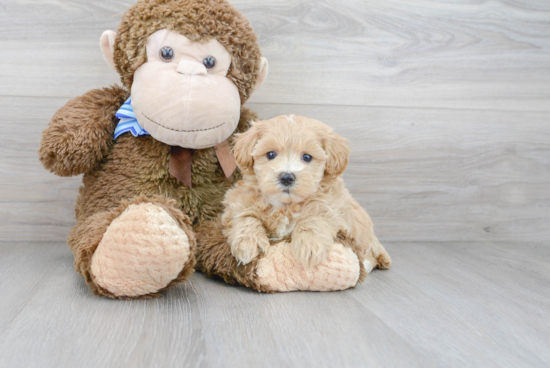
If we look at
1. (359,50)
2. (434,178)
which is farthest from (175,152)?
(434,178)

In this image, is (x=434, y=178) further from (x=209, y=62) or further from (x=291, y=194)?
(x=209, y=62)

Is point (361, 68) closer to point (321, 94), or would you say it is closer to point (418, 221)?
point (321, 94)

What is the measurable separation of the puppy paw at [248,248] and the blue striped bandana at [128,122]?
→ 36cm

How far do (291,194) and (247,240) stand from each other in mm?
132

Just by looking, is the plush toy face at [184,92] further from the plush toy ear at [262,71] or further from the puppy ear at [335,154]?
the puppy ear at [335,154]

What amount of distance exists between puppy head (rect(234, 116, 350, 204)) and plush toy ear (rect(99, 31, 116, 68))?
1.26 ft

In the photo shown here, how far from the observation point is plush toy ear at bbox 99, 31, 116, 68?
3.44ft

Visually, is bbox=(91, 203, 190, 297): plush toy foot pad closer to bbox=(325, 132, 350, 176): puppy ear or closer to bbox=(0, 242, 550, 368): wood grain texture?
bbox=(0, 242, 550, 368): wood grain texture

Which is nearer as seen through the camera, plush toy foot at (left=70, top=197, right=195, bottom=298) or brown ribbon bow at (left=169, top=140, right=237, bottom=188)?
plush toy foot at (left=70, top=197, right=195, bottom=298)

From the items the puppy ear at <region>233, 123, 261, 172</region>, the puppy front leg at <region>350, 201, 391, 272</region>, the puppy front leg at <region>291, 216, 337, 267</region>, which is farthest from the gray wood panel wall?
the puppy front leg at <region>291, 216, 337, 267</region>

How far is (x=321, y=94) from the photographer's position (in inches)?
56.5

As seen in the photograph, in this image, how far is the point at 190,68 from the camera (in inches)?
38.5

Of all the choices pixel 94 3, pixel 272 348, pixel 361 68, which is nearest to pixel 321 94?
pixel 361 68

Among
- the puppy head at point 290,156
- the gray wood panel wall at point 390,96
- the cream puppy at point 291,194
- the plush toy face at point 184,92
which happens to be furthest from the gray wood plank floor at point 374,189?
the plush toy face at point 184,92
